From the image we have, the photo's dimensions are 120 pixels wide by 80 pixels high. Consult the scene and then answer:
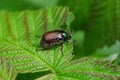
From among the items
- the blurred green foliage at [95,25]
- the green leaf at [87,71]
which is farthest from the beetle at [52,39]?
the blurred green foliage at [95,25]

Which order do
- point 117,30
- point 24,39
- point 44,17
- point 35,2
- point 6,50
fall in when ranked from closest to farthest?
point 6,50 < point 24,39 < point 44,17 < point 117,30 < point 35,2

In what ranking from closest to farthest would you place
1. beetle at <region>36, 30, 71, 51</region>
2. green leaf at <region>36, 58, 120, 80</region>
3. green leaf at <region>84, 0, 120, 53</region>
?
1. green leaf at <region>36, 58, 120, 80</region>
2. beetle at <region>36, 30, 71, 51</region>
3. green leaf at <region>84, 0, 120, 53</region>

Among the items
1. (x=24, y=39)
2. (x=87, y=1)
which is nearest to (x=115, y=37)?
(x=87, y=1)

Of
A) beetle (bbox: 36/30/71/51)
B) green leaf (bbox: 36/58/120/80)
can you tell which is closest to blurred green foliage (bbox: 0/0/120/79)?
beetle (bbox: 36/30/71/51)

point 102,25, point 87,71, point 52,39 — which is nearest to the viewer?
point 87,71

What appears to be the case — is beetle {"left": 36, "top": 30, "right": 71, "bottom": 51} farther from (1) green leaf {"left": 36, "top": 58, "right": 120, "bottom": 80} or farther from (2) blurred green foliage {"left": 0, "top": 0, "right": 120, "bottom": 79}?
(2) blurred green foliage {"left": 0, "top": 0, "right": 120, "bottom": 79}

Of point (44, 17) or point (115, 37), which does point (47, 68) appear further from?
point (115, 37)

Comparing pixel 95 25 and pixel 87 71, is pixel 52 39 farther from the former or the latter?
pixel 95 25

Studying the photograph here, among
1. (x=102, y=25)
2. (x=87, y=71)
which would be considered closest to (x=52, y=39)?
(x=87, y=71)
